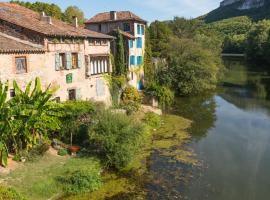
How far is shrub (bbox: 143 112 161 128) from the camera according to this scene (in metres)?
32.7

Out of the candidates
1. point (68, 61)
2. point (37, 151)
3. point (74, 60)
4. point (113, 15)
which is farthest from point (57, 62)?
point (113, 15)

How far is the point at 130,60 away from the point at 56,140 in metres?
20.2

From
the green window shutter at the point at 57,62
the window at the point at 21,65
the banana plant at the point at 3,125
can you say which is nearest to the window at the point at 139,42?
the green window shutter at the point at 57,62

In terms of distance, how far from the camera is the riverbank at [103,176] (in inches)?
709

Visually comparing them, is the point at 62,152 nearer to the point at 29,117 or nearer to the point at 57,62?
the point at 29,117

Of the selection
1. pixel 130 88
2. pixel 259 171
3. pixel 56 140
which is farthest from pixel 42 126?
pixel 130 88

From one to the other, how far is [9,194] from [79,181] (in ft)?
14.0

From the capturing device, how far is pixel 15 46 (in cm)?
2370

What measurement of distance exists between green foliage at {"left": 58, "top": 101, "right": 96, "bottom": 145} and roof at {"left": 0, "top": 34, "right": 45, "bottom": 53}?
472cm

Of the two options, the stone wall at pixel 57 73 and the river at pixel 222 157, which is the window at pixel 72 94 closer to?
the stone wall at pixel 57 73

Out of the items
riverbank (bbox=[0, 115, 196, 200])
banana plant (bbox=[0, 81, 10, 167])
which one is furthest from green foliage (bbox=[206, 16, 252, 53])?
banana plant (bbox=[0, 81, 10, 167])

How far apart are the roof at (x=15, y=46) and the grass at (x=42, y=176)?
301 inches

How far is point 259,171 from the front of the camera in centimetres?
2292

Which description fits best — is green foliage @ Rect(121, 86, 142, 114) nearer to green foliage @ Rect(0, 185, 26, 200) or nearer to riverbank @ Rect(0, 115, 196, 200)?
riverbank @ Rect(0, 115, 196, 200)
